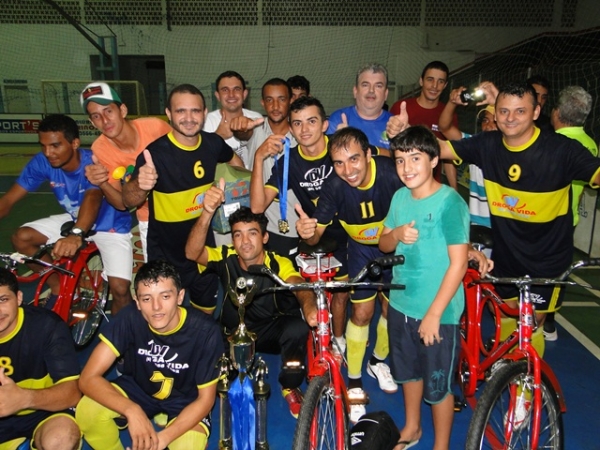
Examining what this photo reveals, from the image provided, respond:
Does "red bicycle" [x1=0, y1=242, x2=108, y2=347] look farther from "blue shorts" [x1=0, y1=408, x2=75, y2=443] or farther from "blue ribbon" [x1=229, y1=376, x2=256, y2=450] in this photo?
"blue ribbon" [x1=229, y1=376, x2=256, y2=450]

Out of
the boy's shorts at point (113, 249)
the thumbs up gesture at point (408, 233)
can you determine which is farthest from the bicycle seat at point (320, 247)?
the boy's shorts at point (113, 249)

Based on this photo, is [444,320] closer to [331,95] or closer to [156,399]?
[156,399]

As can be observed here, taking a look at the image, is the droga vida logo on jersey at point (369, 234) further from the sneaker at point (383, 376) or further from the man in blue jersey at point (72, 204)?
the man in blue jersey at point (72, 204)

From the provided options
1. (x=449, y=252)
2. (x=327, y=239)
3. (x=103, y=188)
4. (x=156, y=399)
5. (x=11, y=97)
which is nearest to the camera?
(x=449, y=252)

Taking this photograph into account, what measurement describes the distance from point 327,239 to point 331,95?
1615 centimetres

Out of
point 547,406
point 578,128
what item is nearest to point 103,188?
point 547,406

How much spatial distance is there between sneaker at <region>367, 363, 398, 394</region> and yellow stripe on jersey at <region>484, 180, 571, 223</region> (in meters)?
1.48

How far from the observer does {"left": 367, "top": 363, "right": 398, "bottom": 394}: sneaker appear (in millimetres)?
3725

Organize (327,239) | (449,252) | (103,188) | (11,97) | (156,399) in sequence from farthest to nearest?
(11,97), (103,188), (327,239), (156,399), (449,252)

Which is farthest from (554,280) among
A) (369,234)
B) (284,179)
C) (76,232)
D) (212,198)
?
A: (76,232)

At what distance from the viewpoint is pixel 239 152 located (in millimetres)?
4531

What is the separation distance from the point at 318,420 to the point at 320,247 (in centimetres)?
96

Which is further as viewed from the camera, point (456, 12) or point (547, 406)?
point (456, 12)

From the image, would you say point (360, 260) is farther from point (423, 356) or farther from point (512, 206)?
point (512, 206)
